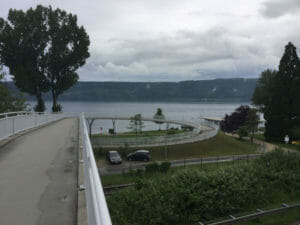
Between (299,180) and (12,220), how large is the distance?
23736mm

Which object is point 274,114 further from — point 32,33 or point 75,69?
point 32,33

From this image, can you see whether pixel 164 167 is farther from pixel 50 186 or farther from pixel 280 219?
pixel 50 186

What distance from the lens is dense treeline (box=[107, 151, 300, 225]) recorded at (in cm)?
1537

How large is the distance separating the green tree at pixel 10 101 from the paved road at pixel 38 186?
76.6ft

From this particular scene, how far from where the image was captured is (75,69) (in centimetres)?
3300

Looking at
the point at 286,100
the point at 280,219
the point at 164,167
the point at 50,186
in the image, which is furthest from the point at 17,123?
the point at 286,100

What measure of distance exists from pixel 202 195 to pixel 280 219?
4.88m

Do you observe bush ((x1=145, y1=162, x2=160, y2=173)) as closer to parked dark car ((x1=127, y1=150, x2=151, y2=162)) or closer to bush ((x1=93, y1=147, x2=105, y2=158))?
parked dark car ((x1=127, y1=150, x2=151, y2=162))

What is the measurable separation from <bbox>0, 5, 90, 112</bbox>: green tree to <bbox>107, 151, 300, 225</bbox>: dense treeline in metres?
20.1

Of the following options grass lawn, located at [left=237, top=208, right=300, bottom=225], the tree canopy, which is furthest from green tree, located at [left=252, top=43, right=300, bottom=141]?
grass lawn, located at [left=237, top=208, right=300, bottom=225]

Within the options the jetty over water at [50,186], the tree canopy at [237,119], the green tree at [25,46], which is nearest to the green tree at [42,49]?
the green tree at [25,46]

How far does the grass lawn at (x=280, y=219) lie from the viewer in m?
15.0

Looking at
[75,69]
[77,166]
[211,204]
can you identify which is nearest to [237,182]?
[211,204]

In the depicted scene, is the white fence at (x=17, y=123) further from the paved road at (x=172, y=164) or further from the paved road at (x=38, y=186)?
the paved road at (x=172, y=164)
